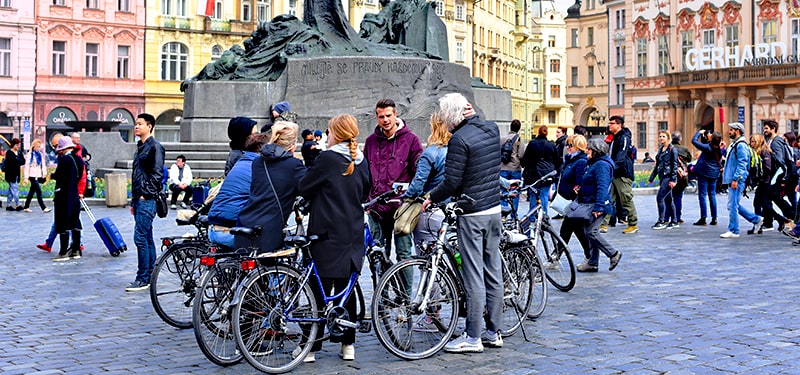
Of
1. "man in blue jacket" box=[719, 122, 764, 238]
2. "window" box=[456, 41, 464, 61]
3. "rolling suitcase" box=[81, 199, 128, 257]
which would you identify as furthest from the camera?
"window" box=[456, 41, 464, 61]

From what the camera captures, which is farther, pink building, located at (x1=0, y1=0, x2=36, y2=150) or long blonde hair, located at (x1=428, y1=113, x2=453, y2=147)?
pink building, located at (x1=0, y1=0, x2=36, y2=150)

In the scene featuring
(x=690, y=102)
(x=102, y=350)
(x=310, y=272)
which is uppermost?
(x=690, y=102)

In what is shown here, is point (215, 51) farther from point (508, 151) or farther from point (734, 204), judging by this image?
point (734, 204)

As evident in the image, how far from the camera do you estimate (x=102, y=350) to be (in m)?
8.20

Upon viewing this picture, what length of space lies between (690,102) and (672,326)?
54.9 m

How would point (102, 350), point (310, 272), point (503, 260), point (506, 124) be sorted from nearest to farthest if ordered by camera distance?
1. point (310, 272)
2. point (102, 350)
3. point (503, 260)
4. point (506, 124)

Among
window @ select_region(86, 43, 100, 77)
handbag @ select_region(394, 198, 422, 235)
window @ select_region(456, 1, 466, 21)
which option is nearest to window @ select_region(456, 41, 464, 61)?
window @ select_region(456, 1, 466, 21)

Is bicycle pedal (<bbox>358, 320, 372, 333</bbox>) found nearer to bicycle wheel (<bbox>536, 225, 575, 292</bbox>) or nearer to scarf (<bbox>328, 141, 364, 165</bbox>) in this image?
scarf (<bbox>328, 141, 364, 165</bbox>)

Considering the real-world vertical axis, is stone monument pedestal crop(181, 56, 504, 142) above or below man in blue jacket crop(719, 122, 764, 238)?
above

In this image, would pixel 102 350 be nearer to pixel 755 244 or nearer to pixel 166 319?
pixel 166 319

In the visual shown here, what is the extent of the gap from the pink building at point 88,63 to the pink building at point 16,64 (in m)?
0.39

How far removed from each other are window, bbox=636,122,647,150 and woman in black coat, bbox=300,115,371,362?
198ft

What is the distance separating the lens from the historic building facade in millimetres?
55938

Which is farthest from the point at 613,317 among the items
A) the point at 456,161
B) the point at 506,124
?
the point at 506,124
